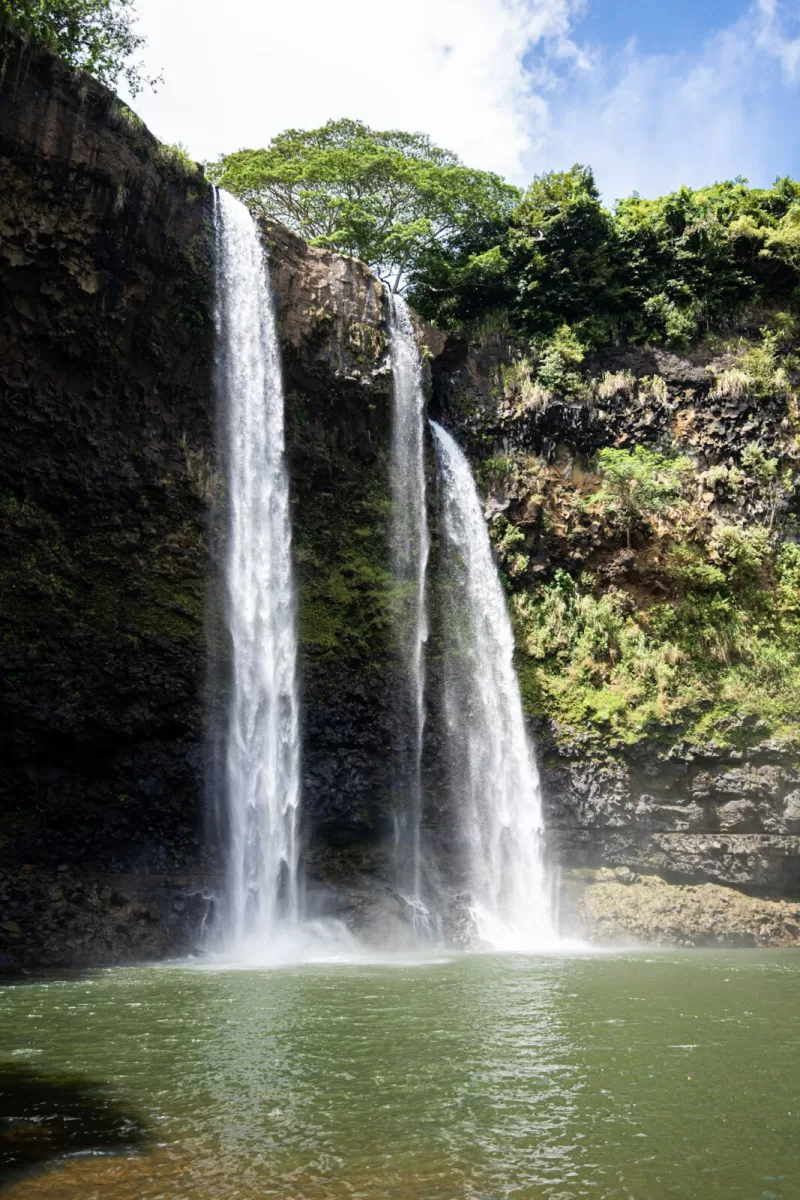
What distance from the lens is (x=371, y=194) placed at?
28.2 metres

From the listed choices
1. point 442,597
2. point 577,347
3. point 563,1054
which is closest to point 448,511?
point 442,597

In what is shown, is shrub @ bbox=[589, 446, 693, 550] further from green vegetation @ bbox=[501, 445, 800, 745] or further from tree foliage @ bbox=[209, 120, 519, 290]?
tree foliage @ bbox=[209, 120, 519, 290]

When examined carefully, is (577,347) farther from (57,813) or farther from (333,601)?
(57,813)

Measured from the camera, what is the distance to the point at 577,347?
25719mm

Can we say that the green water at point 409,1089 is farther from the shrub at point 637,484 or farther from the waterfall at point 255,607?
the shrub at point 637,484

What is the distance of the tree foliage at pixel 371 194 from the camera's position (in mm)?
27531

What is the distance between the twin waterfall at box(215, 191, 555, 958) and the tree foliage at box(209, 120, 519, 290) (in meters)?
6.26

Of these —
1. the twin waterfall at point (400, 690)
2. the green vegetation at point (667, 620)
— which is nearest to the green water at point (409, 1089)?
the twin waterfall at point (400, 690)

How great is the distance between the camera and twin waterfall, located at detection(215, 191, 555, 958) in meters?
17.9

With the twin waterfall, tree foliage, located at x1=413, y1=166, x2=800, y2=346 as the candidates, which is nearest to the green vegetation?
the twin waterfall

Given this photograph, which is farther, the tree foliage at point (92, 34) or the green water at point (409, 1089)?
the tree foliage at point (92, 34)

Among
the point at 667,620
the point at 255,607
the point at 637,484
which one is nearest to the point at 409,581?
the point at 255,607

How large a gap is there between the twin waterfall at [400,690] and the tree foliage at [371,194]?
6.26 m

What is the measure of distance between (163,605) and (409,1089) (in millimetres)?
12675
